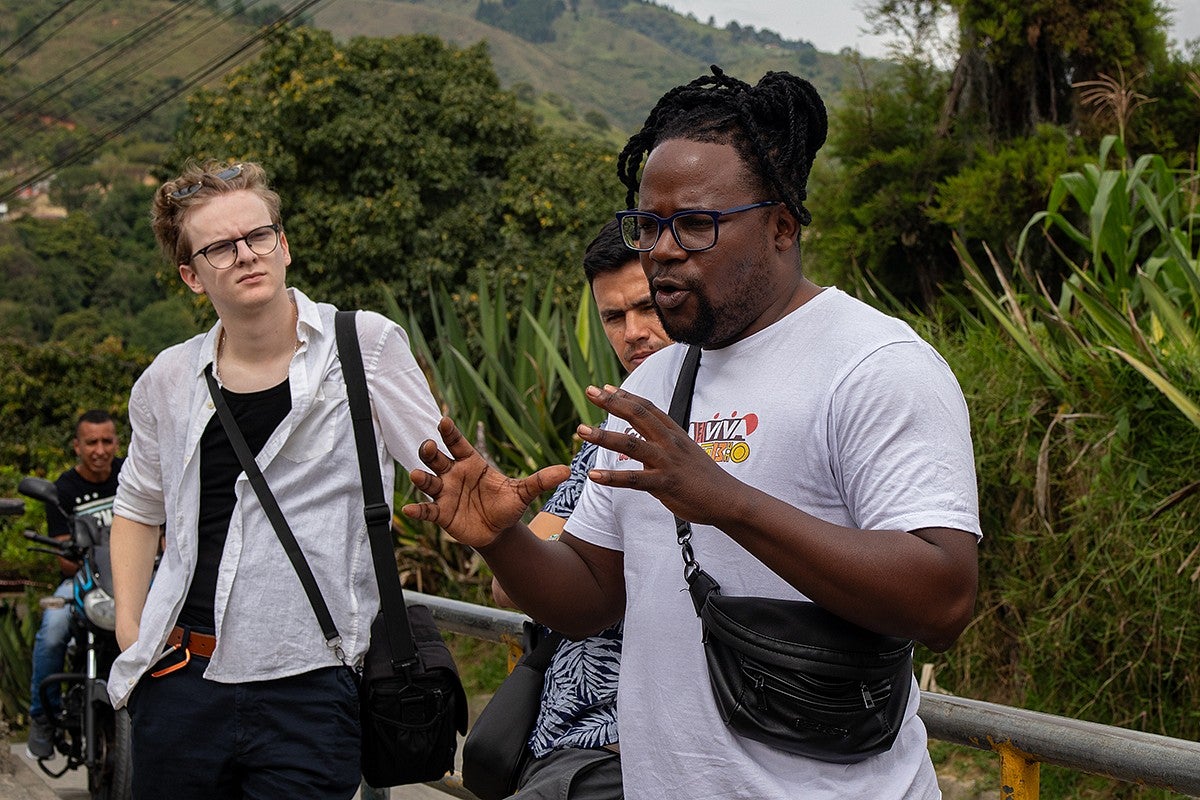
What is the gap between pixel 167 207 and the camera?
10.5 ft

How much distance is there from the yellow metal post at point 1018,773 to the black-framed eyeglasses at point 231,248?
1912mm

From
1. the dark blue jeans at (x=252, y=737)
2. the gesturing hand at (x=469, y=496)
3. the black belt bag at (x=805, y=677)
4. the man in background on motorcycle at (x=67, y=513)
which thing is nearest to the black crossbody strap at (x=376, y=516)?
the dark blue jeans at (x=252, y=737)

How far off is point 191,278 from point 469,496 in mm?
1557

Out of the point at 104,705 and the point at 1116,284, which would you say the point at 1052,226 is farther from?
the point at 104,705

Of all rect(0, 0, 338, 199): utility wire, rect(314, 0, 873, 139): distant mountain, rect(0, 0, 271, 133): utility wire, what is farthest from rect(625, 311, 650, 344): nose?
rect(314, 0, 873, 139): distant mountain

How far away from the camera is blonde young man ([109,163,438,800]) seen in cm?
296

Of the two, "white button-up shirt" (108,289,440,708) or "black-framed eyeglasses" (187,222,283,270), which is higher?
"black-framed eyeglasses" (187,222,283,270)

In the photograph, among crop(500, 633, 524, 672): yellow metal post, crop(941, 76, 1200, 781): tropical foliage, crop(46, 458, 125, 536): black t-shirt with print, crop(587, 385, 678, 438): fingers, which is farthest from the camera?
crop(46, 458, 125, 536): black t-shirt with print

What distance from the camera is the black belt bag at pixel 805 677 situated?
1.68 metres

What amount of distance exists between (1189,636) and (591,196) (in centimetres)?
1483

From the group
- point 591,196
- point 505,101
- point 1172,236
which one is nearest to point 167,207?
point 1172,236

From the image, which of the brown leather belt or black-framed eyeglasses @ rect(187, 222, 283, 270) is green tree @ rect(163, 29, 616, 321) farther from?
the brown leather belt

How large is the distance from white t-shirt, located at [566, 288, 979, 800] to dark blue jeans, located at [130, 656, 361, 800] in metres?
1.20

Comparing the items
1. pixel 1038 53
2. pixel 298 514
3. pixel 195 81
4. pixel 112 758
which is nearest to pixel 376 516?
pixel 298 514
